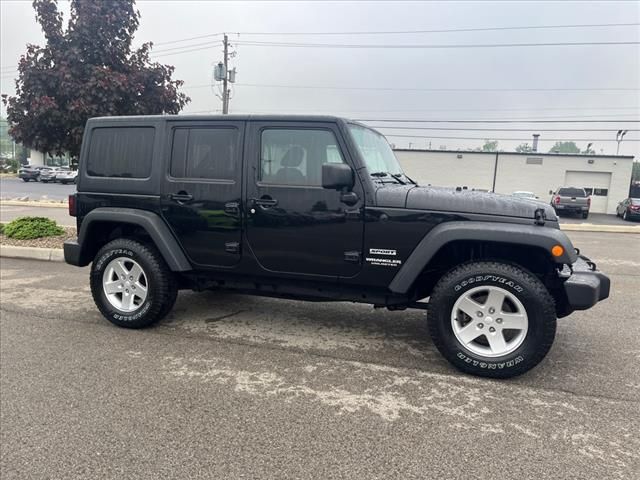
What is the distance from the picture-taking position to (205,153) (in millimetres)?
4352

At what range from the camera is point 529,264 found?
3859 millimetres

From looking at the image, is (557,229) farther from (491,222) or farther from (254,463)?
(254,463)

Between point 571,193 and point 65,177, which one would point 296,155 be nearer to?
point 571,193

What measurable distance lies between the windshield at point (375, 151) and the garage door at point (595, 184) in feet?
110

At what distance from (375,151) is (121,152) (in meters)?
2.44

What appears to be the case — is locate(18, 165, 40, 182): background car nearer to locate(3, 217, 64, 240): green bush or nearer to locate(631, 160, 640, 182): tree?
locate(3, 217, 64, 240): green bush

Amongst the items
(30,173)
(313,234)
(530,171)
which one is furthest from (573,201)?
(30,173)

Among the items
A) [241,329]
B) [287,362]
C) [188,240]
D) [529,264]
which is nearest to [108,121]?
[188,240]

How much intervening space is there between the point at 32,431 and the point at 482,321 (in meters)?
3.10

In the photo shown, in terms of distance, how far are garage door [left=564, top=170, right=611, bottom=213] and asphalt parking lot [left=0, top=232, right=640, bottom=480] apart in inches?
1288

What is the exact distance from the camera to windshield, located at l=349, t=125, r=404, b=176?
4.08 metres

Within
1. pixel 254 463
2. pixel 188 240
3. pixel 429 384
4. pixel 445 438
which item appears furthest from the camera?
pixel 188 240

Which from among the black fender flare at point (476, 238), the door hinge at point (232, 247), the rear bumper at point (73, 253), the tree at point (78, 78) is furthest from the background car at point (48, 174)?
the black fender flare at point (476, 238)

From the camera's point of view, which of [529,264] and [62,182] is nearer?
[529,264]
